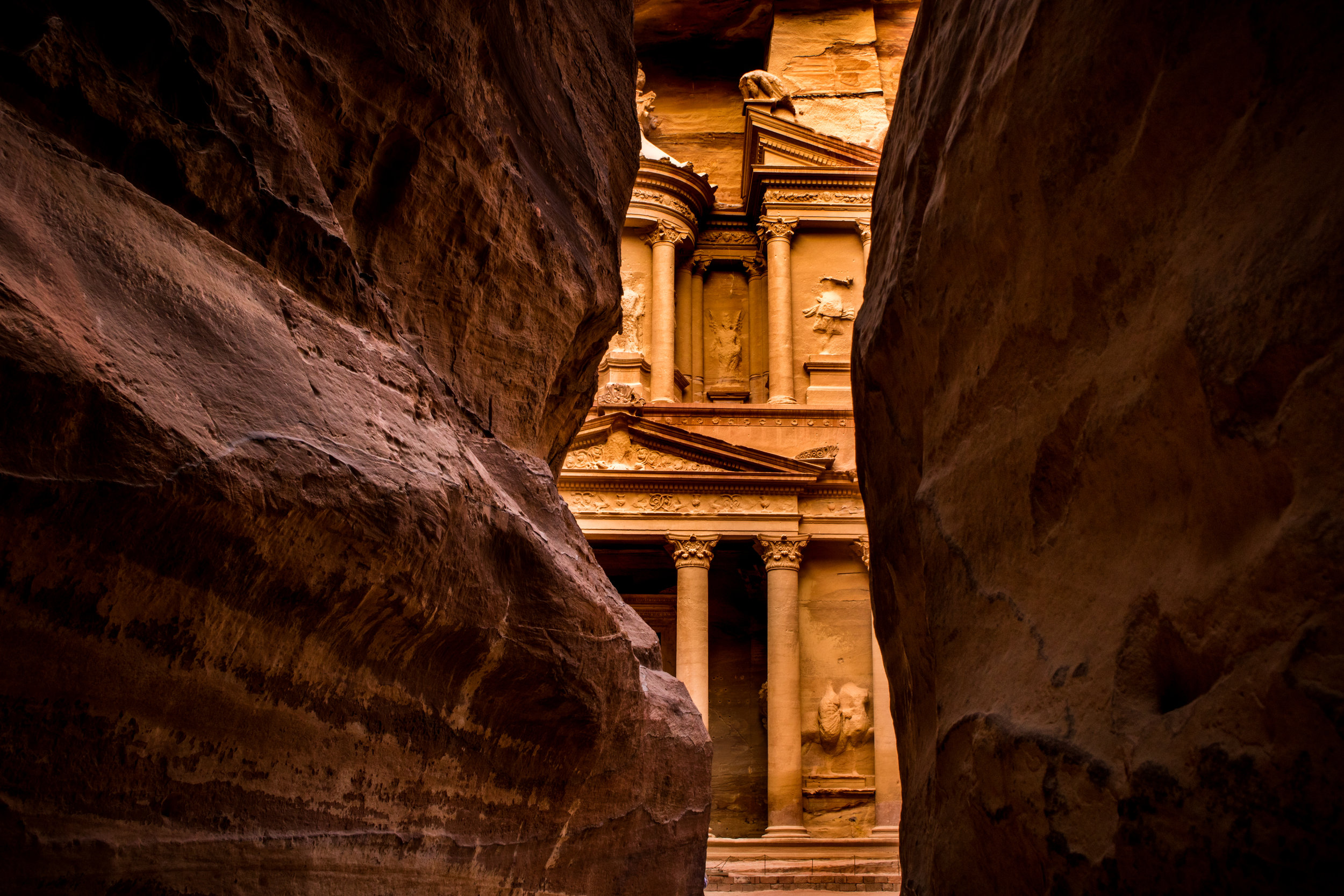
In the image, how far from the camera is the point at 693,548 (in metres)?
19.5

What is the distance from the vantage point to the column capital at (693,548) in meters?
19.5

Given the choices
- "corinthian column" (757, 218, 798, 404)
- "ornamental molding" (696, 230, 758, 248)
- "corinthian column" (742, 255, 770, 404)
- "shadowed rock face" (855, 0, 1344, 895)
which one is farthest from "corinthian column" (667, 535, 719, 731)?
"shadowed rock face" (855, 0, 1344, 895)

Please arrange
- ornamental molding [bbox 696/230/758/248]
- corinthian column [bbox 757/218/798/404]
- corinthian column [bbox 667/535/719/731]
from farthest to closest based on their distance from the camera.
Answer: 1. ornamental molding [bbox 696/230/758/248]
2. corinthian column [bbox 757/218/798/404]
3. corinthian column [bbox 667/535/719/731]

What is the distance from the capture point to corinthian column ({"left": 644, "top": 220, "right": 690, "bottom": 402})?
78.0 feet

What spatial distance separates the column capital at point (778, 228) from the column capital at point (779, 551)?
25.6 feet

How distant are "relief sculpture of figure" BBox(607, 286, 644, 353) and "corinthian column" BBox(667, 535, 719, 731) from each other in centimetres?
553

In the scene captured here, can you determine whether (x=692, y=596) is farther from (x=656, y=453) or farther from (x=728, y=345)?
(x=728, y=345)

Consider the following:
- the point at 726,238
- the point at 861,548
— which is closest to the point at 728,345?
the point at 726,238

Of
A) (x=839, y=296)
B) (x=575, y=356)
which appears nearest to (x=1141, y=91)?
(x=575, y=356)

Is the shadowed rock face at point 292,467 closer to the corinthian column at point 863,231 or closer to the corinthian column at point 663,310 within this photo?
the corinthian column at point 663,310

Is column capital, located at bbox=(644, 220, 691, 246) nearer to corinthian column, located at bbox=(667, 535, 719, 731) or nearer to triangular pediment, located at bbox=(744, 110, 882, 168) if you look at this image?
triangular pediment, located at bbox=(744, 110, 882, 168)

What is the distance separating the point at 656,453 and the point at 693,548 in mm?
1754

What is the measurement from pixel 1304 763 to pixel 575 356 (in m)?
2.97

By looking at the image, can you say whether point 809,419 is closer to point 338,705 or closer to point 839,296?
point 839,296
